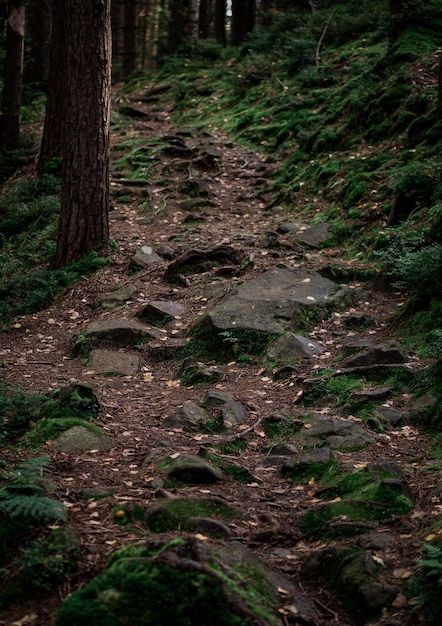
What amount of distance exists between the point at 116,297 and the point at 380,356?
13.1ft

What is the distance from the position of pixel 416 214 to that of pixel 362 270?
1.16 metres

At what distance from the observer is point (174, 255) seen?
32.6 ft

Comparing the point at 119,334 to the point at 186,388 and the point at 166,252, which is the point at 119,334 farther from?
the point at 166,252

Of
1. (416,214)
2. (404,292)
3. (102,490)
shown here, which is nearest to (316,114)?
(416,214)

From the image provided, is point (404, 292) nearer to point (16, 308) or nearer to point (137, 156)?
point (16, 308)

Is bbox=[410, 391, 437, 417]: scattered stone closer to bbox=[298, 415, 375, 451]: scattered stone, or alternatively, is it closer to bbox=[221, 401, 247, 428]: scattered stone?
bbox=[298, 415, 375, 451]: scattered stone

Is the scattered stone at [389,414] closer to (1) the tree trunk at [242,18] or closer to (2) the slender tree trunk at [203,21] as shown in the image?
(1) the tree trunk at [242,18]

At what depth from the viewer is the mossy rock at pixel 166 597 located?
288cm

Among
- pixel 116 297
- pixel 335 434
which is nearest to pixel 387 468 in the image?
pixel 335 434

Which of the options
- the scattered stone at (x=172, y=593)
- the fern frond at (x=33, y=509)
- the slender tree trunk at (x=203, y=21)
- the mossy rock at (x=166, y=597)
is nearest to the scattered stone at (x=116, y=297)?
the fern frond at (x=33, y=509)

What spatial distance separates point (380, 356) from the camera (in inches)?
258

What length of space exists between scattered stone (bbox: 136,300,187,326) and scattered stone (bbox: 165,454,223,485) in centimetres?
371

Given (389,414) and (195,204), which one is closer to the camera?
(389,414)

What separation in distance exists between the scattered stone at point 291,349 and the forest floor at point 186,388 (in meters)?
0.16
